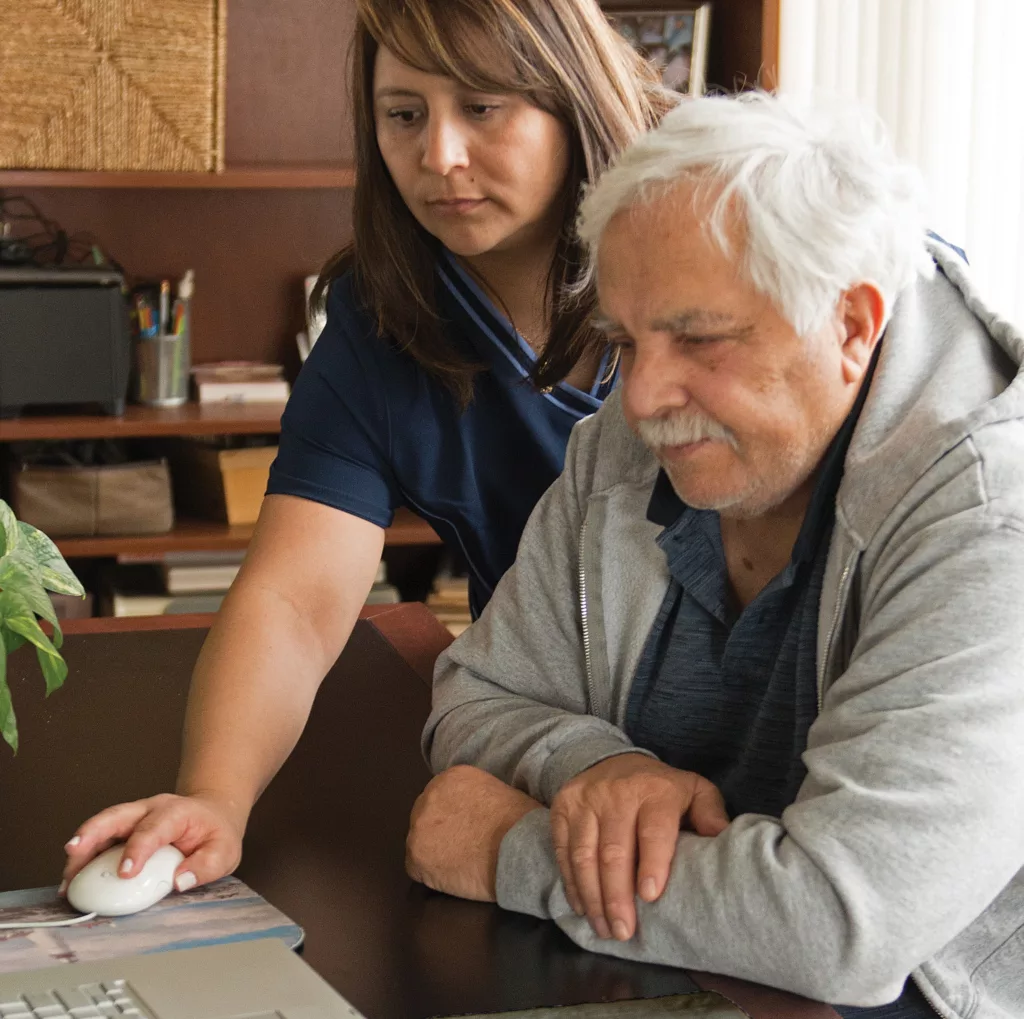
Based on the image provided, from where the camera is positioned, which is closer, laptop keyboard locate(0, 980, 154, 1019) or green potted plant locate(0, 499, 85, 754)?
laptop keyboard locate(0, 980, 154, 1019)

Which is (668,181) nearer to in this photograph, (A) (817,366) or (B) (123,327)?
(A) (817,366)

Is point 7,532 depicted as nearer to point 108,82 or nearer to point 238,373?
point 108,82

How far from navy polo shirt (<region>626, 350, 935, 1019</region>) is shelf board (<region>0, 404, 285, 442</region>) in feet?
6.56

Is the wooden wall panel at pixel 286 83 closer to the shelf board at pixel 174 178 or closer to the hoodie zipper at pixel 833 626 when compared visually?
the shelf board at pixel 174 178

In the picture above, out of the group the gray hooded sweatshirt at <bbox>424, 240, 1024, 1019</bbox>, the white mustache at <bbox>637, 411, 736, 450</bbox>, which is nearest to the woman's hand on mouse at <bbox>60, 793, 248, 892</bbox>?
the gray hooded sweatshirt at <bbox>424, 240, 1024, 1019</bbox>

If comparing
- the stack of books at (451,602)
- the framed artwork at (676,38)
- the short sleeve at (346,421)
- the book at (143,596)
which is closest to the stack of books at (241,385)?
the book at (143,596)

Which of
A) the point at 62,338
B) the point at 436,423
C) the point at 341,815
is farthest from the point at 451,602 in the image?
the point at 341,815

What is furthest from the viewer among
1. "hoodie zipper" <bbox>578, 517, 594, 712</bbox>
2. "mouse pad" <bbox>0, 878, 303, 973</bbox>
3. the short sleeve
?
the short sleeve

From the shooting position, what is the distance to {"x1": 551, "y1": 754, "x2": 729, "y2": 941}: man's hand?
100 centimetres

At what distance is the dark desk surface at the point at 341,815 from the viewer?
0.98 m

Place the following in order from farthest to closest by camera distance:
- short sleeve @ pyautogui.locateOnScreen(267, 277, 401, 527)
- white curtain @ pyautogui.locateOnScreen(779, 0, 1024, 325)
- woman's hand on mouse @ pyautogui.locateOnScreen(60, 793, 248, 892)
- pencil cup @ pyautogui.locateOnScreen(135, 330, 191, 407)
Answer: pencil cup @ pyautogui.locateOnScreen(135, 330, 191, 407)
white curtain @ pyautogui.locateOnScreen(779, 0, 1024, 325)
short sleeve @ pyautogui.locateOnScreen(267, 277, 401, 527)
woman's hand on mouse @ pyautogui.locateOnScreen(60, 793, 248, 892)

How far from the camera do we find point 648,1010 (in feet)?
3.05

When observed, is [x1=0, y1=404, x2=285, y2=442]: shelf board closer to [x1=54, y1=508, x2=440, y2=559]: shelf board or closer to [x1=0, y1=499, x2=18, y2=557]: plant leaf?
[x1=54, y1=508, x2=440, y2=559]: shelf board

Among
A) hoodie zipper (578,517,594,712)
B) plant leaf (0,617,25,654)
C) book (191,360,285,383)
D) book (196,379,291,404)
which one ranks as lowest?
book (196,379,291,404)
